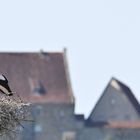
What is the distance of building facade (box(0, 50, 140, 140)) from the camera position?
7962 cm

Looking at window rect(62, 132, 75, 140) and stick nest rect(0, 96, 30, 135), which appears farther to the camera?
window rect(62, 132, 75, 140)

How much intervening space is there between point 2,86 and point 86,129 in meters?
70.7

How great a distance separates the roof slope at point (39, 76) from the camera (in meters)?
79.4

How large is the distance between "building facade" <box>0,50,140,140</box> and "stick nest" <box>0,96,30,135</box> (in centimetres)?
6877

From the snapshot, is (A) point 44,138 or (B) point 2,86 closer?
(B) point 2,86

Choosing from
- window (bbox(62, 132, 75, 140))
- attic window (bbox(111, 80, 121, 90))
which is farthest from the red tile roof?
window (bbox(62, 132, 75, 140))

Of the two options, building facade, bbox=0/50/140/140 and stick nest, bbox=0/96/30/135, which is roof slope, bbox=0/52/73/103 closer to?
building facade, bbox=0/50/140/140

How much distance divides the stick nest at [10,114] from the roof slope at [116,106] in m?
70.5

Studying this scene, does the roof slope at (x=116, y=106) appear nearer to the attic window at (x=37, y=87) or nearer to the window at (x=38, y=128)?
the window at (x=38, y=128)

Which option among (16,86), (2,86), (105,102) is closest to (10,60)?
(16,86)

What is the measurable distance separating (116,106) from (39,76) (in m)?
7.55

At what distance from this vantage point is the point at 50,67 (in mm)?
81062

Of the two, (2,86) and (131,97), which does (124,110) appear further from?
(2,86)

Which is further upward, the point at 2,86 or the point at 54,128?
the point at 2,86
